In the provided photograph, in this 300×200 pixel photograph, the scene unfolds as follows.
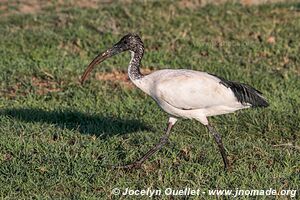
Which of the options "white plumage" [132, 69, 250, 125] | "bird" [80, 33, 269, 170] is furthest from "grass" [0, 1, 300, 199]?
"white plumage" [132, 69, 250, 125]

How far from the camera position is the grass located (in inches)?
256

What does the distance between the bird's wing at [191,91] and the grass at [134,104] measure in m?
0.57

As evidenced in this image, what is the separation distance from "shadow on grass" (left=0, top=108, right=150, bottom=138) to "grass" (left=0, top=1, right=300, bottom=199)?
1cm

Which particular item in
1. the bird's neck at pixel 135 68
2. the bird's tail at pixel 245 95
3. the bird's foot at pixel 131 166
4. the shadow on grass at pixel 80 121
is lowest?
the shadow on grass at pixel 80 121

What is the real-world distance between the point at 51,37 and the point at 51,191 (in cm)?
608

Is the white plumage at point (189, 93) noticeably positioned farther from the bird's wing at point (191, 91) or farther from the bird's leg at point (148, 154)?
the bird's leg at point (148, 154)

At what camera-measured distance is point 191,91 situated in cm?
675

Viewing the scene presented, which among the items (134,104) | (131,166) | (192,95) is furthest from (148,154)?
(134,104)

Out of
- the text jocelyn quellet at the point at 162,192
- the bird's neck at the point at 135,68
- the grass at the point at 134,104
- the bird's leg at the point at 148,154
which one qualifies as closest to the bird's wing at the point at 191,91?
the bird's neck at the point at 135,68

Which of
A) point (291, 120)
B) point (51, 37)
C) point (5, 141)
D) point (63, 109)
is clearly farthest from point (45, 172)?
point (51, 37)

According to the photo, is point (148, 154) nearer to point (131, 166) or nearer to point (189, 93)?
point (131, 166)

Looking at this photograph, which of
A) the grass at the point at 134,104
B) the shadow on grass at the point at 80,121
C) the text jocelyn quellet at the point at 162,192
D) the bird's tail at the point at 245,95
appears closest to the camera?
the text jocelyn quellet at the point at 162,192

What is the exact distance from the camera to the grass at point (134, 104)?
650 cm

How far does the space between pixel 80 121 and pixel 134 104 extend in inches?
36.4
